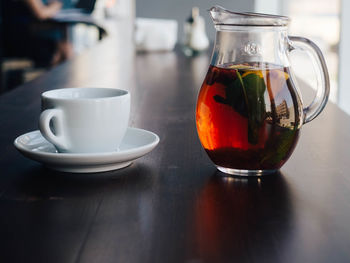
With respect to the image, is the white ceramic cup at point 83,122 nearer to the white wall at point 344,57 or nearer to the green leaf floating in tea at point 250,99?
the green leaf floating in tea at point 250,99

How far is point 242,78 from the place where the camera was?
0.50 metres

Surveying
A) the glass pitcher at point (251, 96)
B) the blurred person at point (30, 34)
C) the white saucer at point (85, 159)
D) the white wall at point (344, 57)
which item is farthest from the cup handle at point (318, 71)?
the blurred person at point (30, 34)

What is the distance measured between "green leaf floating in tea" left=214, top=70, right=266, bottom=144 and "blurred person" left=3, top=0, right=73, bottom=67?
3142mm

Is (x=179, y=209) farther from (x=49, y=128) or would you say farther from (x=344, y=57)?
(x=344, y=57)

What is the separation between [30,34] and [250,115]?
3260 mm

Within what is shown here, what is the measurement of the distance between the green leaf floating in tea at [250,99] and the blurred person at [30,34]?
314 cm

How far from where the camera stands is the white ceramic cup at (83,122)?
0.51 metres

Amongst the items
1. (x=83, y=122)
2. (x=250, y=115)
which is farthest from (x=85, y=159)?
(x=250, y=115)

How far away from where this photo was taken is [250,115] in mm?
491

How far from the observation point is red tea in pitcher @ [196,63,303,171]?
0.49 meters

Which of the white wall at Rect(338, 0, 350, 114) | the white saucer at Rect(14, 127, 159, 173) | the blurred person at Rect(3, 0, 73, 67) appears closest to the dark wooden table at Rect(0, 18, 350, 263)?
the white saucer at Rect(14, 127, 159, 173)

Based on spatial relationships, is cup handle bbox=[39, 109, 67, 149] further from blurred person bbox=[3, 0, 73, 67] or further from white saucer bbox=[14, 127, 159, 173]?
blurred person bbox=[3, 0, 73, 67]

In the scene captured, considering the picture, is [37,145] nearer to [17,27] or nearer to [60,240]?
[60,240]

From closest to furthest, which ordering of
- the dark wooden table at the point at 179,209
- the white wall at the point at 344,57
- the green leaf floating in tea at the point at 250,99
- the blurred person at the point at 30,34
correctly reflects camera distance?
the dark wooden table at the point at 179,209, the green leaf floating in tea at the point at 250,99, the white wall at the point at 344,57, the blurred person at the point at 30,34
